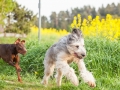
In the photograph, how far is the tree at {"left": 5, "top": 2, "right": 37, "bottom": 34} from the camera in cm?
2539

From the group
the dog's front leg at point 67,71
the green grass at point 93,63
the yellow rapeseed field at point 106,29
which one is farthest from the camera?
the yellow rapeseed field at point 106,29

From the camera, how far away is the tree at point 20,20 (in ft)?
83.3

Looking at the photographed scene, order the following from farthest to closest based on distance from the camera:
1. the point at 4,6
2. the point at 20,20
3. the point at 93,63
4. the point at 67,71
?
the point at 20,20 → the point at 4,6 → the point at 93,63 → the point at 67,71

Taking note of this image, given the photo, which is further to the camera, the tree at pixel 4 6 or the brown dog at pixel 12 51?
the tree at pixel 4 6

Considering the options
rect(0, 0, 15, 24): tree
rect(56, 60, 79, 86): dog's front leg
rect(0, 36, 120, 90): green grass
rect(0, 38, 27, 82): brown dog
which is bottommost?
rect(0, 36, 120, 90): green grass

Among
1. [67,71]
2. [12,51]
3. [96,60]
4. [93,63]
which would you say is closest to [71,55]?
[67,71]

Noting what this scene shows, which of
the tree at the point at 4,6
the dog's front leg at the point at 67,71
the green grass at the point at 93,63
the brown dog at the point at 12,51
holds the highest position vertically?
the tree at the point at 4,6

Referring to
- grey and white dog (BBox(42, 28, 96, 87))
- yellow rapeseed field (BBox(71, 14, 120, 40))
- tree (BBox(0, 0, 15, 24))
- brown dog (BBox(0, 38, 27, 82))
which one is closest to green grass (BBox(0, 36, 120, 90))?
yellow rapeseed field (BBox(71, 14, 120, 40))

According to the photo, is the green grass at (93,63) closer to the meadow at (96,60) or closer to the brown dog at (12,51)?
the meadow at (96,60)

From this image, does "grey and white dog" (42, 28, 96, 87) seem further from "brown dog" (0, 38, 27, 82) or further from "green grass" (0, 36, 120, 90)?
"green grass" (0, 36, 120, 90)

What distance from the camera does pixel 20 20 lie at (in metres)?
25.8

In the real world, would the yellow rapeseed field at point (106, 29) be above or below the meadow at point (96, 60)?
above

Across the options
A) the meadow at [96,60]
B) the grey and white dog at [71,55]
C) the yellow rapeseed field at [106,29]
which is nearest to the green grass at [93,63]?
the meadow at [96,60]

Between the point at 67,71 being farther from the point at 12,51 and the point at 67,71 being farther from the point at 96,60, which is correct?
the point at 96,60
